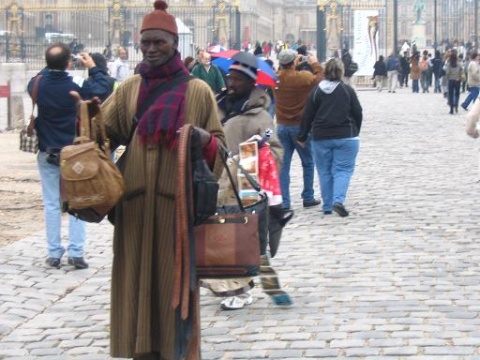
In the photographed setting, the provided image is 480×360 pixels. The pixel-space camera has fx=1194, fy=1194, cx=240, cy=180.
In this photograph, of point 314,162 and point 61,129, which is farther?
point 314,162

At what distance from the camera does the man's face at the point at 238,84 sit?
762cm

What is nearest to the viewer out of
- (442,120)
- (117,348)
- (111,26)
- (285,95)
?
(117,348)

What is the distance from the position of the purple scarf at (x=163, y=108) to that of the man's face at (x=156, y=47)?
3 cm

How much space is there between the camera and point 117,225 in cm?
577

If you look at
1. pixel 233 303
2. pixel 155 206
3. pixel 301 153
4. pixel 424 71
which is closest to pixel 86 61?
pixel 233 303

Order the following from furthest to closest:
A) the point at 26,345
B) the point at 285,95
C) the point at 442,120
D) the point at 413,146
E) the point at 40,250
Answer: the point at 442,120 < the point at 413,146 < the point at 285,95 < the point at 40,250 < the point at 26,345

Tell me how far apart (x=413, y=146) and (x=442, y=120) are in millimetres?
7021

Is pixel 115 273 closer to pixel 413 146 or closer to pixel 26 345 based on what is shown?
pixel 26 345

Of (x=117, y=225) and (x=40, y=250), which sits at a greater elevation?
(x=117, y=225)

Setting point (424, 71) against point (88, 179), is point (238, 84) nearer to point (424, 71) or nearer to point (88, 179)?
point (88, 179)

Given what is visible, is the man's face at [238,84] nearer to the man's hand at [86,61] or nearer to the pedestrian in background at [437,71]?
the man's hand at [86,61]

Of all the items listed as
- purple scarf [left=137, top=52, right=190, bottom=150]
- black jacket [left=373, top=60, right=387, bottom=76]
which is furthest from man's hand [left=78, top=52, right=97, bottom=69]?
black jacket [left=373, top=60, right=387, bottom=76]

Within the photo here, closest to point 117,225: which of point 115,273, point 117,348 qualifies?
point 115,273

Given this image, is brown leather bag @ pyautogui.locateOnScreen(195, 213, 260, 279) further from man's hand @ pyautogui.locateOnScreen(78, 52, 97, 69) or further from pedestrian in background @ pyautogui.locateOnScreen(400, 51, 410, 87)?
pedestrian in background @ pyautogui.locateOnScreen(400, 51, 410, 87)
